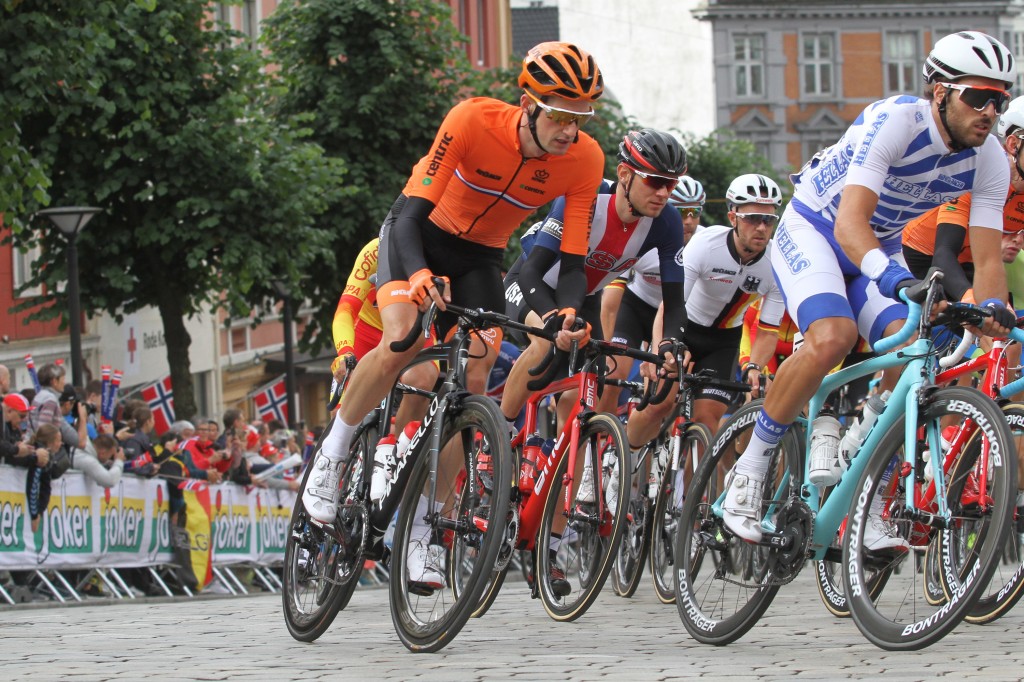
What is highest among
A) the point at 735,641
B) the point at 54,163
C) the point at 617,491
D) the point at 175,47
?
the point at 175,47

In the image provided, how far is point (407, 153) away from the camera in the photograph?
32.6m

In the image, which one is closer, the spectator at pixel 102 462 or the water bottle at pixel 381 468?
the water bottle at pixel 381 468

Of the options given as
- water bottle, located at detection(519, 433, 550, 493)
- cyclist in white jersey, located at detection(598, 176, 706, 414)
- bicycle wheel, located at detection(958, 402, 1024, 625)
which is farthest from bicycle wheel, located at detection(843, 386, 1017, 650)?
cyclist in white jersey, located at detection(598, 176, 706, 414)

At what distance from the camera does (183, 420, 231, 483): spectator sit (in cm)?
1681

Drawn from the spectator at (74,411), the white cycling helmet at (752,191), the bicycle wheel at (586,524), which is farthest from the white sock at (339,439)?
the spectator at (74,411)

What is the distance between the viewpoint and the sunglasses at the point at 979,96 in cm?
656

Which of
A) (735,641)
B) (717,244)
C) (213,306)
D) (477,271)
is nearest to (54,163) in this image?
(213,306)

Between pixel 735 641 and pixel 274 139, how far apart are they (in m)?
19.4

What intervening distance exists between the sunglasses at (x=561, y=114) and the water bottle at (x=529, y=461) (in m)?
1.57

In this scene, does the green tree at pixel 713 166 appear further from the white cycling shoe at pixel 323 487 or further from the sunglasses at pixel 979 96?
the sunglasses at pixel 979 96

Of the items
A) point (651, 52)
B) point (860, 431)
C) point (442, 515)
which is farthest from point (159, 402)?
point (651, 52)

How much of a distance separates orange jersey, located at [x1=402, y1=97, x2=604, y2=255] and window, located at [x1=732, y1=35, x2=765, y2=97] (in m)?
64.7

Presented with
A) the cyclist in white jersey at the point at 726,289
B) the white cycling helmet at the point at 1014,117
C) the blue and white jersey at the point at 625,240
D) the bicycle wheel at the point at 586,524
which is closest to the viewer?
the bicycle wheel at the point at 586,524

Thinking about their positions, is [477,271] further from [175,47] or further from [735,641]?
[175,47]
